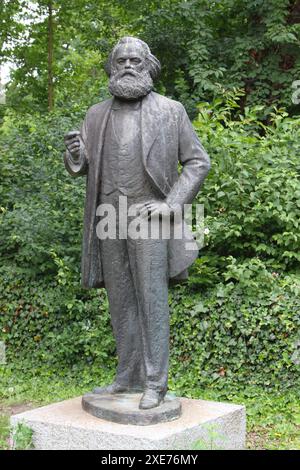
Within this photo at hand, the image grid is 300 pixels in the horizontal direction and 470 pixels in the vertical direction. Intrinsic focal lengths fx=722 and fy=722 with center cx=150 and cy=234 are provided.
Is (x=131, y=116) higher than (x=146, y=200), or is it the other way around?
(x=131, y=116)

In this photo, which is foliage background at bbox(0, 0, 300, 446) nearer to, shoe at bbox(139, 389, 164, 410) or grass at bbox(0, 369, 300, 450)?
grass at bbox(0, 369, 300, 450)

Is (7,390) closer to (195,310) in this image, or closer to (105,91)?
(195,310)

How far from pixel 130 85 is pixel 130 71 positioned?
0.09 meters

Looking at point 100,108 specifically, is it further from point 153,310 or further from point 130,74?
point 153,310

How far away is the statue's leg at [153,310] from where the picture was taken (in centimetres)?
469

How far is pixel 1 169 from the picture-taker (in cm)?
966

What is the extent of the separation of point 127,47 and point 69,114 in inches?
230

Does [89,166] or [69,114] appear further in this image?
[69,114]

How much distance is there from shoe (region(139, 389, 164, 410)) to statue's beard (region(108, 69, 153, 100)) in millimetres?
1925

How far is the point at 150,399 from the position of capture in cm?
460

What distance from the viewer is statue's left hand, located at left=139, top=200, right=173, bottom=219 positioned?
4656mm

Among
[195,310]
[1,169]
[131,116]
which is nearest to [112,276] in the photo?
[131,116]

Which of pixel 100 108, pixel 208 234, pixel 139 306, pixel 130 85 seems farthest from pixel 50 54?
pixel 139 306

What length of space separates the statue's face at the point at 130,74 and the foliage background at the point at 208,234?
2.83 meters
